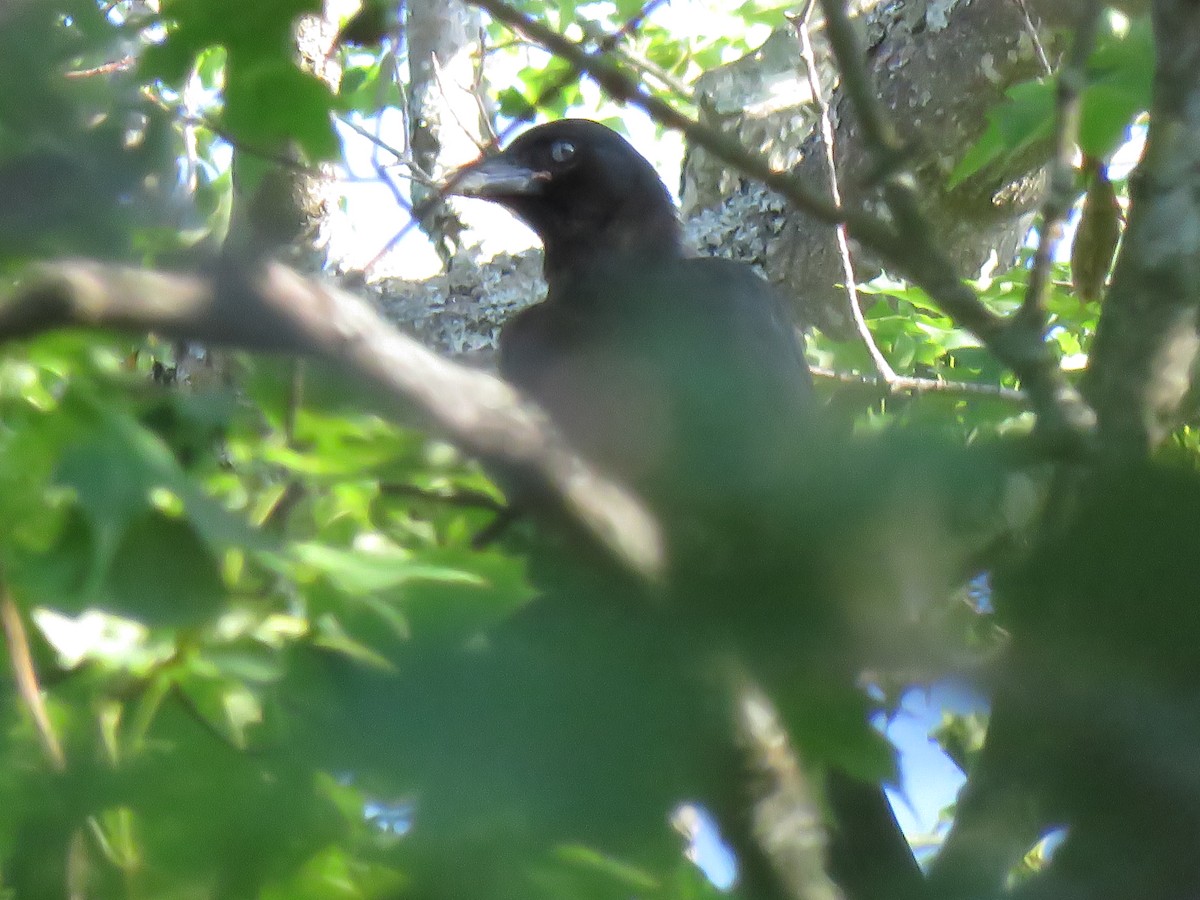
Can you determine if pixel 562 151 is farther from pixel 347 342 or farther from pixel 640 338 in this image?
pixel 347 342

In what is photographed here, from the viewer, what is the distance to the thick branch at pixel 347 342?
3.04ft

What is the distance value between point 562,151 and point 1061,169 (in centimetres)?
242

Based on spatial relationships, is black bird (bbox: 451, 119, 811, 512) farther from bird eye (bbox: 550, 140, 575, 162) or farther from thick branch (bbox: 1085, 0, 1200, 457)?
thick branch (bbox: 1085, 0, 1200, 457)

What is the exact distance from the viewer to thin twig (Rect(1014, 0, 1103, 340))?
1.78 metres

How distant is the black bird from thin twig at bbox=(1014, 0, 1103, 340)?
0.30m

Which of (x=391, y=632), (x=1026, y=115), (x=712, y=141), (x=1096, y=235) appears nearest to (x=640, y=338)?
(x=712, y=141)

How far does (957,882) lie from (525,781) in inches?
16.0

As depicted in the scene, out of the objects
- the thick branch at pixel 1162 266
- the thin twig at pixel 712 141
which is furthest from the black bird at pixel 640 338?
the thick branch at pixel 1162 266

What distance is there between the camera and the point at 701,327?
3.81 ft

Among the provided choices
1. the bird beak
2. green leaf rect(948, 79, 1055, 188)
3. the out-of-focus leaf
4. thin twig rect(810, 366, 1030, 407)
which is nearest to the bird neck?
the bird beak

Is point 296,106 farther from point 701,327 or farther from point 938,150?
point 938,150

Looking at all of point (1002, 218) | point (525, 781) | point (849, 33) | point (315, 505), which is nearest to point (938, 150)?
point (1002, 218)

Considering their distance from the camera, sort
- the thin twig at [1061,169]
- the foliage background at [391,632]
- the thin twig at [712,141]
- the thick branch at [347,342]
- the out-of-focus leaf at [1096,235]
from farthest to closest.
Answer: the out-of-focus leaf at [1096,235] < the thin twig at [1061,169] < the thin twig at [712,141] < the thick branch at [347,342] < the foliage background at [391,632]

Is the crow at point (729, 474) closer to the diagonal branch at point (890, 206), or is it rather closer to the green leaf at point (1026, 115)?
the diagonal branch at point (890, 206)
